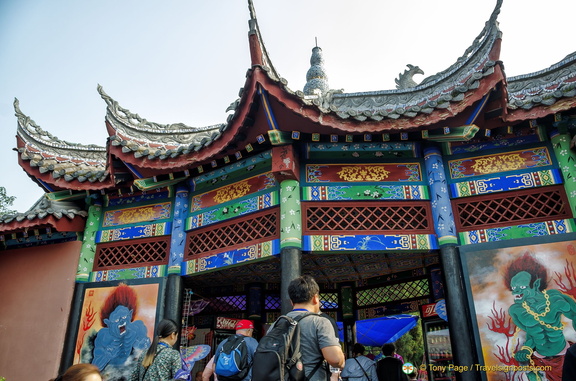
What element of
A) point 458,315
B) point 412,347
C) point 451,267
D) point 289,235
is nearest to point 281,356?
point 289,235

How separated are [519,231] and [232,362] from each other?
4.02 m

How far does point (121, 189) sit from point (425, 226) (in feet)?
16.7

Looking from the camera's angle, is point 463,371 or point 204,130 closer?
point 463,371

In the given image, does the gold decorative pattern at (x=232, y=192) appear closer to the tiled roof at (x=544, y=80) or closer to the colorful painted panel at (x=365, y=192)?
the colorful painted panel at (x=365, y=192)

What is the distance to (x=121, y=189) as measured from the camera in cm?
796

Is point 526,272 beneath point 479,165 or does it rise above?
beneath

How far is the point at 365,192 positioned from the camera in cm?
640

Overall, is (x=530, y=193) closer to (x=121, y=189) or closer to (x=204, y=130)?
(x=121, y=189)

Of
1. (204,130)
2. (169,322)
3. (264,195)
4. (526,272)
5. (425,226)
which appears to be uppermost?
(204,130)

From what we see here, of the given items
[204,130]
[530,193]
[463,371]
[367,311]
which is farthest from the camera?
[204,130]

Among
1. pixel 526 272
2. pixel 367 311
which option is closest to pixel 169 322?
pixel 526 272

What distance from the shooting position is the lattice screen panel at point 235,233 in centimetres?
650

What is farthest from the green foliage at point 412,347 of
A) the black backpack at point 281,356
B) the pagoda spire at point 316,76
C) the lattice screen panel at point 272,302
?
the black backpack at point 281,356

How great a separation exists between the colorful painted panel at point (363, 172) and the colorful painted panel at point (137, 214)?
2.72m
